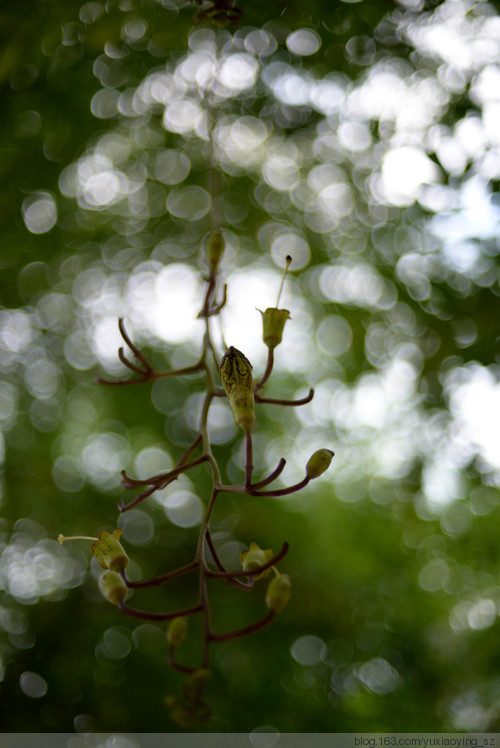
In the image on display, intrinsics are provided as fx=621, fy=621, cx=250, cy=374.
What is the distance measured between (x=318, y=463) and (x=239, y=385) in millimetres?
75

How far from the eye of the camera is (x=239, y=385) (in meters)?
0.41

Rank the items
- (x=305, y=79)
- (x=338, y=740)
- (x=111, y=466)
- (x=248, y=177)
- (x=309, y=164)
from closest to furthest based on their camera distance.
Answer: (x=305, y=79) → (x=338, y=740) → (x=309, y=164) → (x=248, y=177) → (x=111, y=466)

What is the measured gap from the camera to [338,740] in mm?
1348

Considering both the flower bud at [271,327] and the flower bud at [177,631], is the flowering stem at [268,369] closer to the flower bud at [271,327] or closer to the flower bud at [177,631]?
the flower bud at [271,327]

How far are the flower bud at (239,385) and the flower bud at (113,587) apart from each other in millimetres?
120

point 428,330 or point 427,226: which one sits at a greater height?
point 427,226

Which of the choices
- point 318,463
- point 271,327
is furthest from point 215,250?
point 318,463

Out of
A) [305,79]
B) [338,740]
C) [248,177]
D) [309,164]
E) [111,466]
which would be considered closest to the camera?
[305,79]

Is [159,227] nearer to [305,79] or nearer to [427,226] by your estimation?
[305,79]

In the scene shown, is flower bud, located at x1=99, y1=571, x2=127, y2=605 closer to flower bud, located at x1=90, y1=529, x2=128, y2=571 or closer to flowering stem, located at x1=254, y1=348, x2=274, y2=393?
flower bud, located at x1=90, y1=529, x2=128, y2=571

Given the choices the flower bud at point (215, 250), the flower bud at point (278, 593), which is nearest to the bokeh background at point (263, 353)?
the flower bud at point (215, 250)

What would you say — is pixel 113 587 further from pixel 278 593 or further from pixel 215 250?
pixel 215 250

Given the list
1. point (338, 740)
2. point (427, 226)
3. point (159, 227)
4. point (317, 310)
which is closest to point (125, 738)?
point (338, 740)

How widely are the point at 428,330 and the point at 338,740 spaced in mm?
922
